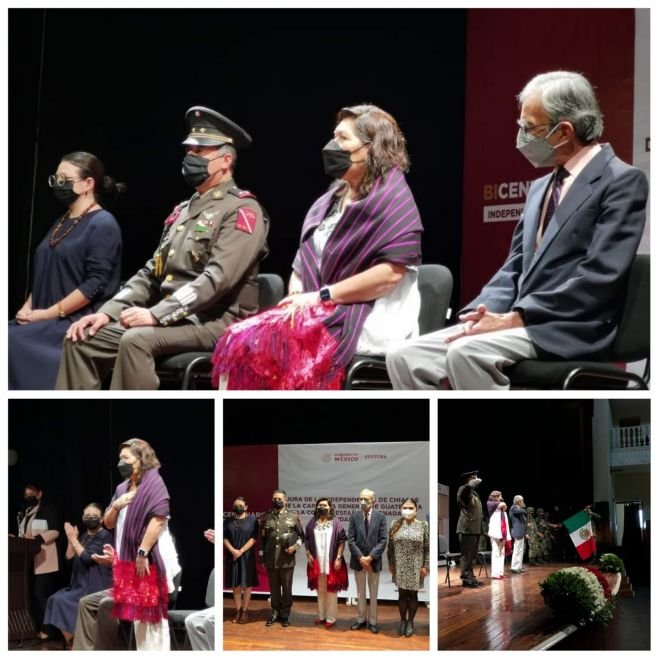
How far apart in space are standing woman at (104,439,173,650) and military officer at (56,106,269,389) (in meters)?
0.38

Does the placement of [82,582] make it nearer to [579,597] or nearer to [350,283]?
[350,283]

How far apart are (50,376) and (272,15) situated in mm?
1859

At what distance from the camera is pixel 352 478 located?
221 inches

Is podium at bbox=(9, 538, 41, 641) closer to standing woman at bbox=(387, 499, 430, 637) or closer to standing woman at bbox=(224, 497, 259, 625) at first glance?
standing woman at bbox=(224, 497, 259, 625)

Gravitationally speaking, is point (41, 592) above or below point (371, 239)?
below

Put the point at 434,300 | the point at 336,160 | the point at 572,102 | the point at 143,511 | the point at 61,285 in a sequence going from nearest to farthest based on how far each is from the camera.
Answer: the point at 572,102
the point at 434,300
the point at 336,160
the point at 143,511
the point at 61,285

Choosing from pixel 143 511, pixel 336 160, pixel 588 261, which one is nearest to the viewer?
pixel 588 261

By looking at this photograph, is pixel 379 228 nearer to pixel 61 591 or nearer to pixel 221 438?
pixel 221 438

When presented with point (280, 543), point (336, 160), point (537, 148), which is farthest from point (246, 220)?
point (280, 543)

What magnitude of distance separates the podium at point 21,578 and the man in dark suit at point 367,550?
1.39 m

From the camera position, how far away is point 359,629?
555 centimetres

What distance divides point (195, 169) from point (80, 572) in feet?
5.97

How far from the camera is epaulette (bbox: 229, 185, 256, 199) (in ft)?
18.5

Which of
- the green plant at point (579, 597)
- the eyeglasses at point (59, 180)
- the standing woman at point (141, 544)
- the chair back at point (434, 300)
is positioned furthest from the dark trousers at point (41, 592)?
the green plant at point (579, 597)
